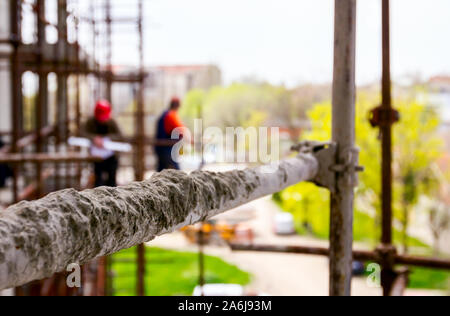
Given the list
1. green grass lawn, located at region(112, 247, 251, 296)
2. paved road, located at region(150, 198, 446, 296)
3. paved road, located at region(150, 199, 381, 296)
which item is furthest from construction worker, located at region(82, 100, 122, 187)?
green grass lawn, located at region(112, 247, 251, 296)

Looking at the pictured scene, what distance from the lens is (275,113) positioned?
133 feet

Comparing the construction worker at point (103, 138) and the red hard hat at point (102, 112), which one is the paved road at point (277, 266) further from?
the red hard hat at point (102, 112)

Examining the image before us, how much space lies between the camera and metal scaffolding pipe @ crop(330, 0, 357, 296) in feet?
8.77

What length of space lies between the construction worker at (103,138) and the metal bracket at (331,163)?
4979 mm

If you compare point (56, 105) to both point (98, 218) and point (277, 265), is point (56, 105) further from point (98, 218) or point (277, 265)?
point (277, 265)

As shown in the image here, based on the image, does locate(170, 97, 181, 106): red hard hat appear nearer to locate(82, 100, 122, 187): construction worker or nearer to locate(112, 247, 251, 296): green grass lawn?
locate(82, 100, 122, 187): construction worker

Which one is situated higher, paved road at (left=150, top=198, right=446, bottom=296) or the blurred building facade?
the blurred building facade

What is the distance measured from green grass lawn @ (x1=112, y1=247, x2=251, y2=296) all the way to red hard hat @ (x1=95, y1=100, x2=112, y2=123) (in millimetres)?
10637

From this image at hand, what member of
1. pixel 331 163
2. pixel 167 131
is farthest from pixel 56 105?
pixel 331 163

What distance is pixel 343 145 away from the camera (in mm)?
2719

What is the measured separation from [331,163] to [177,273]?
19.6 meters
